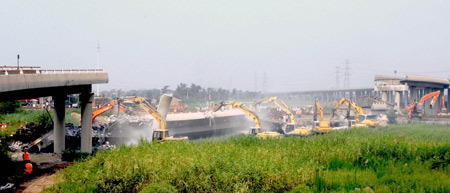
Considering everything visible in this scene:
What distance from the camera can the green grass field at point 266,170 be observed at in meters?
15.6

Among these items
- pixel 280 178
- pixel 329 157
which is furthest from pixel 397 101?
pixel 280 178

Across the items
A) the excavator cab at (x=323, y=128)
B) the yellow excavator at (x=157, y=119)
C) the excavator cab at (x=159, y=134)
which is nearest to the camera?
the excavator cab at (x=159, y=134)

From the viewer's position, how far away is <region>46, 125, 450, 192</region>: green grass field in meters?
15.6

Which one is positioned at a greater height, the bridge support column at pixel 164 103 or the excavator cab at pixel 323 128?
the bridge support column at pixel 164 103

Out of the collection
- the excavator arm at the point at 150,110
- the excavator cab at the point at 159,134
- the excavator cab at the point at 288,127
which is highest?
the excavator arm at the point at 150,110

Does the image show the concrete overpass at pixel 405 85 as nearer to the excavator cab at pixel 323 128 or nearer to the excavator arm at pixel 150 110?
the excavator cab at pixel 323 128

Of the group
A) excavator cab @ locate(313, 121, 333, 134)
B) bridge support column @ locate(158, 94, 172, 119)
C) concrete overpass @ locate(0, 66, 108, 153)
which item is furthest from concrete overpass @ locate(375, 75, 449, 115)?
concrete overpass @ locate(0, 66, 108, 153)

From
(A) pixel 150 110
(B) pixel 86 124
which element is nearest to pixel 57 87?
(B) pixel 86 124

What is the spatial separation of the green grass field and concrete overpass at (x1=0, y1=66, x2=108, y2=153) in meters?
5.61

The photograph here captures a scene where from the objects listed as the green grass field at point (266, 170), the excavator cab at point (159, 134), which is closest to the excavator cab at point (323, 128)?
the excavator cab at point (159, 134)

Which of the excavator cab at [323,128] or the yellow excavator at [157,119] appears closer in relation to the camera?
the yellow excavator at [157,119]

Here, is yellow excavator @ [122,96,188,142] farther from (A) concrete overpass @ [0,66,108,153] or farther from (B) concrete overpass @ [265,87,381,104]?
(B) concrete overpass @ [265,87,381,104]

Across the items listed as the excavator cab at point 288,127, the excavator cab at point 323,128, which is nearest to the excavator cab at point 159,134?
the excavator cab at point 288,127

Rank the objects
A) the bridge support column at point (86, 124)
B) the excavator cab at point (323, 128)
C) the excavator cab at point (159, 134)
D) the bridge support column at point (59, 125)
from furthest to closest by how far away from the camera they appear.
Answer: the excavator cab at point (323, 128)
the excavator cab at point (159, 134)
the bridge support column at point (59, 125)
the bridge support column at point (86, 124)
